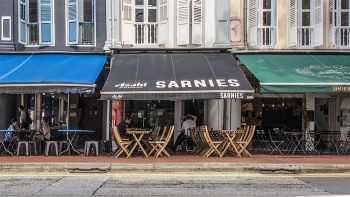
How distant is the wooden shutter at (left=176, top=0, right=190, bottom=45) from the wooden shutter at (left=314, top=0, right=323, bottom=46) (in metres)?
4.59

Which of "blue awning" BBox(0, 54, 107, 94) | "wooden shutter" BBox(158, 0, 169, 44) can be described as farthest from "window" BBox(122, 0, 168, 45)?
"blue awning" BBox(0, 54, 107, 94)

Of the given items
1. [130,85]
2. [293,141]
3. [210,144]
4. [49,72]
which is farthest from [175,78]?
[293,141]

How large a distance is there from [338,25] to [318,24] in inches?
31.9

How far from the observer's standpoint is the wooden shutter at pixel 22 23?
56.0 ft

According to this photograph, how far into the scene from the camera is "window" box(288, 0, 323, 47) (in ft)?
54.4

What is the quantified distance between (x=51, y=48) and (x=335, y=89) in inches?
397

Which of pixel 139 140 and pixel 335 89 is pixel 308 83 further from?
pixel 139 140

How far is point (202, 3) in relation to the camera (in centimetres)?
1708

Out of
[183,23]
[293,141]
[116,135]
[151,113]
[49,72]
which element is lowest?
[293,141]

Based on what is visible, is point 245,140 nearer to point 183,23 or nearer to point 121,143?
point 121,143

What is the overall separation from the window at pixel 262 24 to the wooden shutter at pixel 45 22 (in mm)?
7418

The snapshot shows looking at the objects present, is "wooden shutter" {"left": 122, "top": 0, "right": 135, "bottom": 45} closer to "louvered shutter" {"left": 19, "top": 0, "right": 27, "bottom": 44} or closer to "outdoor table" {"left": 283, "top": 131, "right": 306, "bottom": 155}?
"louvered shutter" {"left": 19, "top": 0, "right": 27, "bottom": 44}

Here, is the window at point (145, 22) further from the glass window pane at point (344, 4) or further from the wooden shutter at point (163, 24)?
the glass window pane at point (344, 4)

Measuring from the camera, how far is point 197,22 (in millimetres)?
17031
